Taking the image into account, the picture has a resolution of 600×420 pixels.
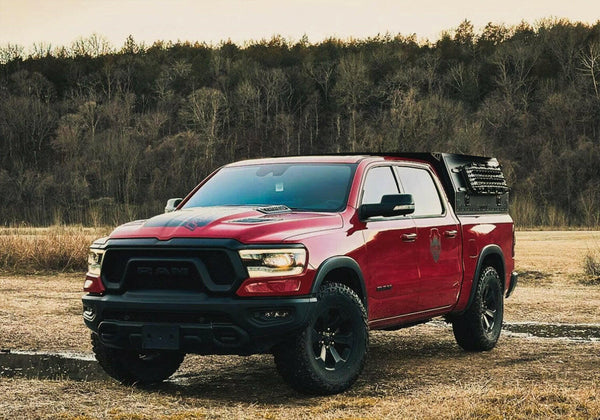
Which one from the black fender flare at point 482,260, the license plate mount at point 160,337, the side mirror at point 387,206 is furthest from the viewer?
the black fender flare at point 482,260

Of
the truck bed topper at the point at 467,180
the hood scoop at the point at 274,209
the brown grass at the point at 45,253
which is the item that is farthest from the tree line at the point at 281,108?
the hood scoop at the point at 274,209

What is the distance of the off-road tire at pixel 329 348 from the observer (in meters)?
7.17

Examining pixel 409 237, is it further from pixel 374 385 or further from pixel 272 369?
pixel 272 369

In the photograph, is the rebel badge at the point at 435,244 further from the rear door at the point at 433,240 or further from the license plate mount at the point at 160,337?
the license plate mount at the point at 160,337

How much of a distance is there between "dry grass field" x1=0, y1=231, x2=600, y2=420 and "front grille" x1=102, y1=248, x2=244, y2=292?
869 millimetres

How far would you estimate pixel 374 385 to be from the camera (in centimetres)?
811

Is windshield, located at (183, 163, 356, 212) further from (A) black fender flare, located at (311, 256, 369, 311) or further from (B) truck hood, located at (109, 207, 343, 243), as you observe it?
(A) black fender flare, located at (311, 256, 369, 311)

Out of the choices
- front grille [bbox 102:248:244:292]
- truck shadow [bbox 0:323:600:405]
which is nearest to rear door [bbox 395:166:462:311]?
truck shadow [bbox 0:323:600:405]

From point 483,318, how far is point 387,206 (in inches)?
112

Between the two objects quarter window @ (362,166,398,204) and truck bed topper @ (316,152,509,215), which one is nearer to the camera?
quarter window @ (362,166,398,204)

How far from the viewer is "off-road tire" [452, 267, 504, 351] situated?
10109mm

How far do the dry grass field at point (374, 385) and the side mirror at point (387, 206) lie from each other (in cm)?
142

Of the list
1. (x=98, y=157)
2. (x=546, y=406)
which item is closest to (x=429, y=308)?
(x=546, y=406)

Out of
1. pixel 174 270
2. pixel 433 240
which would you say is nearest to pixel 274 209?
pixel 174 270
